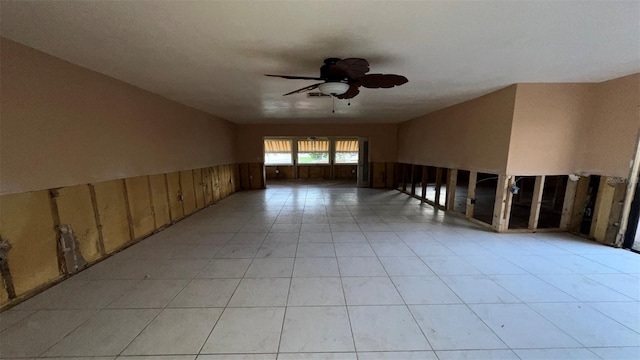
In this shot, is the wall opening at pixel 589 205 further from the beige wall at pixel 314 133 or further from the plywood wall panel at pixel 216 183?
the plywood wall panel at pixel 216 183

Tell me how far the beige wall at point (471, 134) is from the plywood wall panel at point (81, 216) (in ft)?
19.5

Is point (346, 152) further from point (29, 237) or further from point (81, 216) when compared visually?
point (29, 237)

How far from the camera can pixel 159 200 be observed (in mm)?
4121

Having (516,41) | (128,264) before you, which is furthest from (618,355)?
(128,264)

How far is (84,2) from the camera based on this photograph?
1570 mm

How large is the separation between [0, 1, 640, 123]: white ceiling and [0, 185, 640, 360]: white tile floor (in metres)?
2.39

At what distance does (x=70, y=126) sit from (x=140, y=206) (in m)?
1.48

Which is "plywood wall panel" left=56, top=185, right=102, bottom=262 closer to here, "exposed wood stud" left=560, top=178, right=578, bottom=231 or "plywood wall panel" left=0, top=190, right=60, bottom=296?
"plywood wall panel" left=0, top=190, right=60, bottom=296

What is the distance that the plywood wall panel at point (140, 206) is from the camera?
3.51 meters

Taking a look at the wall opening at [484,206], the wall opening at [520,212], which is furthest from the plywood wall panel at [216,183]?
the wall opening at [520,212]

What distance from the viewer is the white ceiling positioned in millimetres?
1663

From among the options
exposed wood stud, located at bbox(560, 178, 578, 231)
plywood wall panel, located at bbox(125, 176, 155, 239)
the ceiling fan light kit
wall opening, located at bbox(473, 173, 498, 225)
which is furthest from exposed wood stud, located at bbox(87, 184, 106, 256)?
exposed wood stud, located at bbox(560, 178, 578, 231)

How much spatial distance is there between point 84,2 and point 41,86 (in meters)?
1.41

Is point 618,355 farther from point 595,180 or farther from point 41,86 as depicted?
point 41,86
